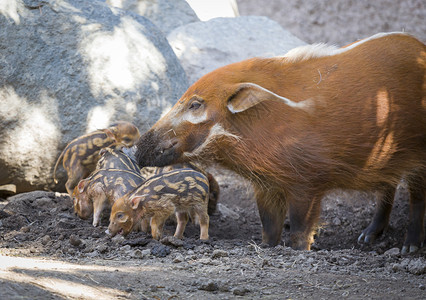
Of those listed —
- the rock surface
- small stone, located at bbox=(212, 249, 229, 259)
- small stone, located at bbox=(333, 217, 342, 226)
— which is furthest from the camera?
the rock surface

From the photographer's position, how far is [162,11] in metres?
11.1

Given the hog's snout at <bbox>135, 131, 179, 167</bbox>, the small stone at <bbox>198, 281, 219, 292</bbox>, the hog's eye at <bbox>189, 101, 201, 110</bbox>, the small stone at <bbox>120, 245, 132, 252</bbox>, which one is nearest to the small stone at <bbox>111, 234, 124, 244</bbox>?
the small stone at <bbox>120, 245, 132, 252</bbox>

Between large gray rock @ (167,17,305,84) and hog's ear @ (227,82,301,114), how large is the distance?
4838 millimetres

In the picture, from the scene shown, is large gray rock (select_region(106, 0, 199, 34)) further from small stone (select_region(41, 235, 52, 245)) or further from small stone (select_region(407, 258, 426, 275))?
small stone (select_region(407, 258, 426, 275))

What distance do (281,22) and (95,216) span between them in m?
7.40

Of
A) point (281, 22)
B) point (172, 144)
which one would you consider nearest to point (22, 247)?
point (172, 144)

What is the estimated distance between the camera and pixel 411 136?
459cm

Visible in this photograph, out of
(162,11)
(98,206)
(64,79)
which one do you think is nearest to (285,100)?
(98,206)

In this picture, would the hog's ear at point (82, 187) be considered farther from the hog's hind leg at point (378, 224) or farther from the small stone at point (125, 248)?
the hog's hind leg at point (378, 224)

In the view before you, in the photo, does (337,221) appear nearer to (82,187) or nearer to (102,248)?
(82,187)

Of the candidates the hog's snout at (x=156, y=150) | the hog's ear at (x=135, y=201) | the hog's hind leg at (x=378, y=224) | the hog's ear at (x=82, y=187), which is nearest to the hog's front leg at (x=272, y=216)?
the hog's snout at (x=156, y=150)

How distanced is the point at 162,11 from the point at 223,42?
193 cm

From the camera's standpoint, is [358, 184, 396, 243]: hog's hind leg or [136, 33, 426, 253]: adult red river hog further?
[358, 184, 396, 243]: hog's hind leg

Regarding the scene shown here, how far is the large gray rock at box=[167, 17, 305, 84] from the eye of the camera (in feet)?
31.0
